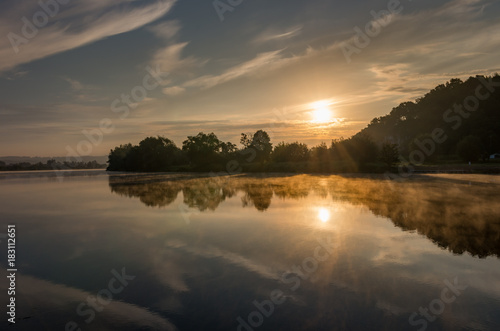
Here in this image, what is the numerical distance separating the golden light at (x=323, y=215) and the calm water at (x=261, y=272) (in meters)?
0.27

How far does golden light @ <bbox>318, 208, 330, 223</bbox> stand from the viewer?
650 inches

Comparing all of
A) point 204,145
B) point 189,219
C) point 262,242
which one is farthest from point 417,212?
point 204,145

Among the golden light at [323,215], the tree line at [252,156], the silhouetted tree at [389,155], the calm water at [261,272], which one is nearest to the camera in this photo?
the calm water at [261,272]

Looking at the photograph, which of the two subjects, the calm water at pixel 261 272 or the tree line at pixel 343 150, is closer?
the calm water at pixel 261 272

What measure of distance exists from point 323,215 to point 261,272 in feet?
32.3

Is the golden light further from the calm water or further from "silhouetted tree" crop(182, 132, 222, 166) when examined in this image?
"silhouetted tree" crop(182, 132, 222, 166)

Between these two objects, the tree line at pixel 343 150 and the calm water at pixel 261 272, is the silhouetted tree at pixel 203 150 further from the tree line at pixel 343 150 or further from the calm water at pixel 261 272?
the calm water at pixel 261 272

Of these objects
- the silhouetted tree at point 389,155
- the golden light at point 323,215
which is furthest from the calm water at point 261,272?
the silhouetted tree at point 389,155

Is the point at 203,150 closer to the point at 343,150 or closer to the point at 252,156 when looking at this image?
the point at 252,156

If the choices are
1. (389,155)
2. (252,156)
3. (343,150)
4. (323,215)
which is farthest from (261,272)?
(252,156)

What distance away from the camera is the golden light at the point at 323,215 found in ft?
54.1

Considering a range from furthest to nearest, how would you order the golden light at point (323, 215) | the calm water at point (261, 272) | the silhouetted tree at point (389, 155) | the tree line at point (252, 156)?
the tree line at point (252, 156), the silhouetted tree at point (389, 155), the golden light at point (323, 215), the calm water at point (261, 272)

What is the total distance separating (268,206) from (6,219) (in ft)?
57.2

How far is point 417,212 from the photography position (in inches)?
722
